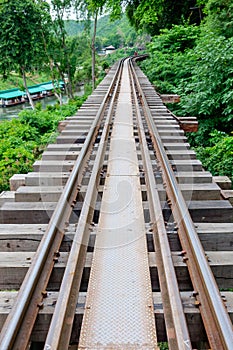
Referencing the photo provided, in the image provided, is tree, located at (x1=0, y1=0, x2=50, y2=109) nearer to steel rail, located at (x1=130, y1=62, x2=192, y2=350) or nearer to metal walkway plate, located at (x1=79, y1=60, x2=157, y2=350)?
metal walkway plate, located at (x1=79, y1=60, x2=157, y2=350)

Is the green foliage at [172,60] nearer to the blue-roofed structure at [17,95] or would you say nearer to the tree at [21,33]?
the tree at [21,33]

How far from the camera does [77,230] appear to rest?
220cm

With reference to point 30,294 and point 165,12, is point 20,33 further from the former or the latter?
point 30,294

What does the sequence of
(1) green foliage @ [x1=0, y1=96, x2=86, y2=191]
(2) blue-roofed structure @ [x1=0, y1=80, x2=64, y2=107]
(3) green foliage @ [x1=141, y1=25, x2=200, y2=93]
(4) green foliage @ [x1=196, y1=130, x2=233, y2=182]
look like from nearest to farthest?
1. (4) green foliage @ [x1=196, y1=130, x2=233, y2=182]
2. (1) green foliage @ [x1=0, y1=96, x2=86, y2=191]
3. (3) green foliage @ [x1=141, y1=25, x2=200, y2=93]
4. (2) blue-roofed structure @ [x1=0, y1=80, x2=64, y2=107]

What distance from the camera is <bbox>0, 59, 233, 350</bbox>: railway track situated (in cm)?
154

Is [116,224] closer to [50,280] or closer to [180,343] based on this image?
[50,280]

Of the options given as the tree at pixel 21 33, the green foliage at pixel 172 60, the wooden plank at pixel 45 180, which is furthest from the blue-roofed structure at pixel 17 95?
the wooden plank at pixel 45 180

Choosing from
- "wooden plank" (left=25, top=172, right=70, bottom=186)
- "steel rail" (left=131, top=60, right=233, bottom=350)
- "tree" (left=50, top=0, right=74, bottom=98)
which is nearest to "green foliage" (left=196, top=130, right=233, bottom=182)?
"steel rail" (left=131, top=60, right=233, bottom=350)

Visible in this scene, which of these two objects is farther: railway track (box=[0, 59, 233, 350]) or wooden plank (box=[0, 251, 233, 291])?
wooden plank (box=[0, 251, 233, 291])

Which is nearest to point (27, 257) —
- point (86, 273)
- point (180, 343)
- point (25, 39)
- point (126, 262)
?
point (86, 273)

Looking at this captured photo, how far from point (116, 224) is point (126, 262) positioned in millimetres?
494

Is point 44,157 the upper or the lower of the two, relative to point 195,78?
lower

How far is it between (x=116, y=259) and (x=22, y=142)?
8847 mm

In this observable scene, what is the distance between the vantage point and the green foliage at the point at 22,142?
804 centimetres
